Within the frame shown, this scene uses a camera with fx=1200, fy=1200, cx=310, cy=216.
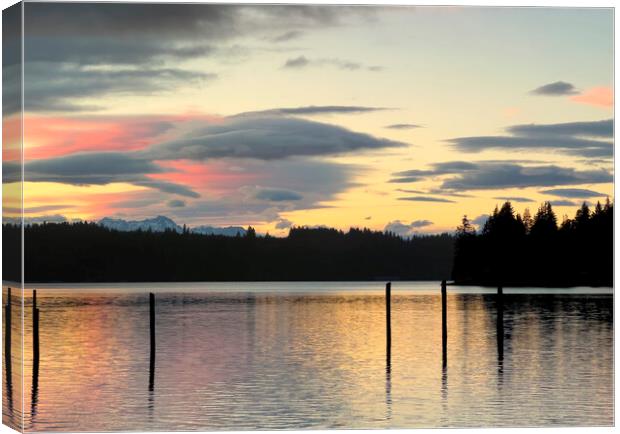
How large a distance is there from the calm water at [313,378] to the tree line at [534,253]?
14.1 feet

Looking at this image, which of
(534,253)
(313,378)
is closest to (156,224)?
(313,378)

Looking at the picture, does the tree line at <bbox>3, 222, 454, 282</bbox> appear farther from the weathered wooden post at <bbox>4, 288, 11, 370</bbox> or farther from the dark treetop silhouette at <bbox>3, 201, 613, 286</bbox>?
the weathered wooden post at <bbox>4, 288, 11, 370</bbox>

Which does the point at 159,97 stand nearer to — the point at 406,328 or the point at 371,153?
the point at 371,153

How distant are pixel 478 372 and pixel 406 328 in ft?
75.5

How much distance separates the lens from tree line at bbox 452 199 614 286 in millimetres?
53981

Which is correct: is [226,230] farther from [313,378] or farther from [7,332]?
[7,332]

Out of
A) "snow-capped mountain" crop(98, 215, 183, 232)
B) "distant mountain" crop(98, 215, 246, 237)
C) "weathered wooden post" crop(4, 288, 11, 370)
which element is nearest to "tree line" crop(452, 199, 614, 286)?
"distant mountain" crop(98, 215, 246, 237)

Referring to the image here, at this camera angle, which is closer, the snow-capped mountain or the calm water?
the calm water

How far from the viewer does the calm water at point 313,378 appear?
2232 cm

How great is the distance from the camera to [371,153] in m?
26.8

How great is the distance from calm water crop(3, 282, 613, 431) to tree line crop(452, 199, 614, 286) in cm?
430

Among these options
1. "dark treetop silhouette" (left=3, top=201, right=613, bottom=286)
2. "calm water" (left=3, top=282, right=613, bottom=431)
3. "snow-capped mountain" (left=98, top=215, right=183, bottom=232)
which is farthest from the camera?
"snow-capped mountain" (left=98, top=215, right=183, bottom=232)

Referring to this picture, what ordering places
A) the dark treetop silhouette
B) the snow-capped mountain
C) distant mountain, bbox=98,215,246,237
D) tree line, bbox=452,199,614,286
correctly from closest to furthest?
the dark treetop silhouette, the snow-capped mountain, distant mountain, bbox=98,215,246,237, tree line, bbox=452,199,614,286

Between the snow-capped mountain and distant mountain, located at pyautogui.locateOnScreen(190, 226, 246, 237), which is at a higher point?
the snow-capped mountain
